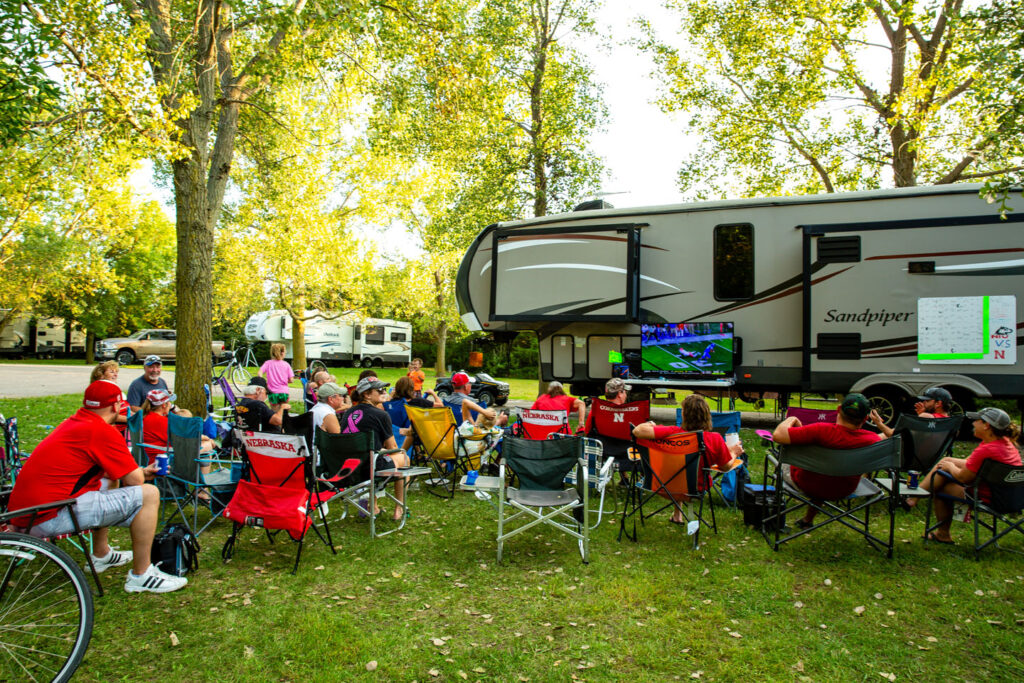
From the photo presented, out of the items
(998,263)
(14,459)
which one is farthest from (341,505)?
(998,263)

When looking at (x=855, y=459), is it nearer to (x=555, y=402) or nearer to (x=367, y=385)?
(x=555, y=402)

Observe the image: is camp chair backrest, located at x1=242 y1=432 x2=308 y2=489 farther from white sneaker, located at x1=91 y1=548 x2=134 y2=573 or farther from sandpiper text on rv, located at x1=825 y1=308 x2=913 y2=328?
sandpiper text on rv, located at x1=825 y1=308 x2=913 y2=328

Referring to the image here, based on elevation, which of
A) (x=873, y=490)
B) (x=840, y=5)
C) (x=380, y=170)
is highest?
(x=840, y=5)

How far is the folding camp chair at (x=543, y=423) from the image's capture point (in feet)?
19.1

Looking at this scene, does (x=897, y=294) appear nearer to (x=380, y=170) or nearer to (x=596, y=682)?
(x=596, y=682)

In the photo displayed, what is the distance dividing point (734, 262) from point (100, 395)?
7.68m

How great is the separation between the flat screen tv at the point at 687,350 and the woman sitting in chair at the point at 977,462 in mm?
4209

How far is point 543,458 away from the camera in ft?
15.0

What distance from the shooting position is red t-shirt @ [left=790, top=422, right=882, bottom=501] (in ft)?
14.1

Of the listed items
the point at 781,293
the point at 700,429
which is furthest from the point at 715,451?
the point at 781,293

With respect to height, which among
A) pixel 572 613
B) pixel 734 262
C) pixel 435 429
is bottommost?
pixel 572 613

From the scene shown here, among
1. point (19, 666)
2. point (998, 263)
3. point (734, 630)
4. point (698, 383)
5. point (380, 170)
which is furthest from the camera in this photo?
point (380, 170)

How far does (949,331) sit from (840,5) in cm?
910

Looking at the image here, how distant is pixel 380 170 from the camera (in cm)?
2047
